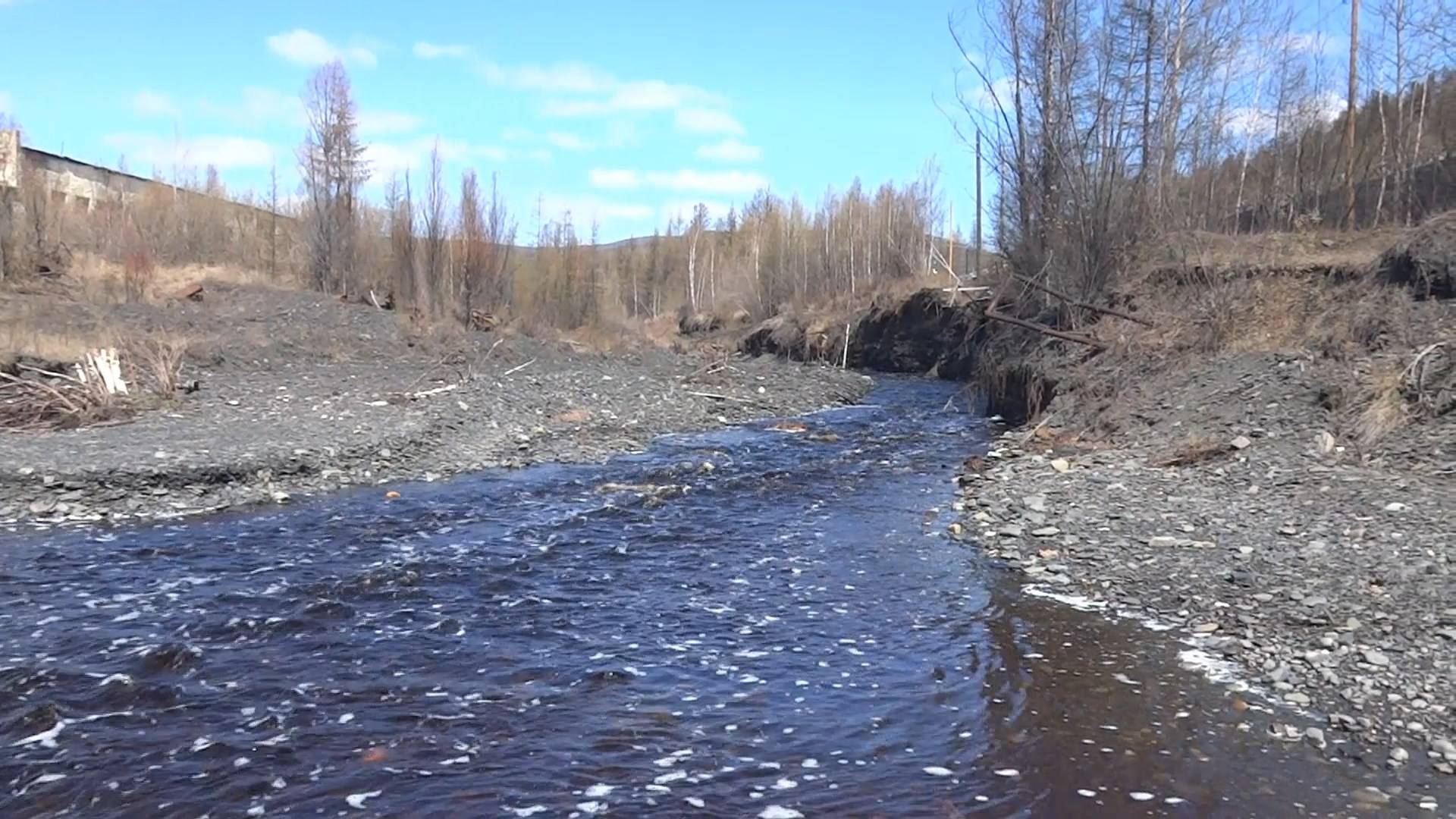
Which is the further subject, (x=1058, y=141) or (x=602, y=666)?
(x=1058, y=141)

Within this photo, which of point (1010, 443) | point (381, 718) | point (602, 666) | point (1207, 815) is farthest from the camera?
point (1010, 443)

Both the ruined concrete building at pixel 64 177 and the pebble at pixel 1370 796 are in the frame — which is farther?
the ruined concrete building at pixel 64 177

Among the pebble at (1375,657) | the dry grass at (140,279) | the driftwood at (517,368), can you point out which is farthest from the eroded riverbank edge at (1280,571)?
the dry grass at (140,279)

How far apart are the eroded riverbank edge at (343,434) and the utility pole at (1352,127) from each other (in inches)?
520

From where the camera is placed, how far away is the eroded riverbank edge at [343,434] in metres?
11.2

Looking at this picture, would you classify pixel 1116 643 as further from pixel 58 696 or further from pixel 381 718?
pixel 58 696

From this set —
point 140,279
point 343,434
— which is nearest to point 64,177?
point 140,279

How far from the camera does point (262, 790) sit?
16.3ft

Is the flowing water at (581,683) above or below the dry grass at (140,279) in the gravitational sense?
below

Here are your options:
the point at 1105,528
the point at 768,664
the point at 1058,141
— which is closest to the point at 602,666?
the point at 768,664

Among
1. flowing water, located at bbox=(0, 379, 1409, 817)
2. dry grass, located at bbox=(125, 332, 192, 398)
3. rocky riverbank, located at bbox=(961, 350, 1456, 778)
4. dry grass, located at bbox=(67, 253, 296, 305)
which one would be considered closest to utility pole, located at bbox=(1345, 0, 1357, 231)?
rocky riverbank, located at bbox=(961, 350, 1456, 778)

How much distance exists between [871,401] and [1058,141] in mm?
8856

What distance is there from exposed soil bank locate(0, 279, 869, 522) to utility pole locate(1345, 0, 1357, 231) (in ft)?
43.2

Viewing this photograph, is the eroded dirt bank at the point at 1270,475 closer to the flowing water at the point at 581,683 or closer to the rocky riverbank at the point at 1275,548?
the rocky riverbank at the point at 1275,548
